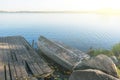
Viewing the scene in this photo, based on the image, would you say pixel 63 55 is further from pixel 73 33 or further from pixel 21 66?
pixel 73 33

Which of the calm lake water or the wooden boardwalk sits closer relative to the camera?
the wooden boardwalk

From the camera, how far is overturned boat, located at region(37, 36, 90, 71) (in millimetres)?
20688

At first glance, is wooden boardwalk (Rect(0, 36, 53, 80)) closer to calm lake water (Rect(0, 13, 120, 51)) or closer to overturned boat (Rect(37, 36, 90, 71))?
overturned boat (Rect(37, 36, 90, 71))

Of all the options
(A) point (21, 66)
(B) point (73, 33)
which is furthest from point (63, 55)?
(B) point (73, 33)

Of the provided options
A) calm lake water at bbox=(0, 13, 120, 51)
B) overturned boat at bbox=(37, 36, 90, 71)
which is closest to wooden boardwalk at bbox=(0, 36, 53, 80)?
overturned boat at bbox=(37, 36, 90, 71)

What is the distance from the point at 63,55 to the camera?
2288cm

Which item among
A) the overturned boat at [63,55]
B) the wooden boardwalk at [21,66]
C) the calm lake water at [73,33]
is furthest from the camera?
the calm lake water at [73,33]

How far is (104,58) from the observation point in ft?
49.9

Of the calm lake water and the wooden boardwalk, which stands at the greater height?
the wooden boardwalk

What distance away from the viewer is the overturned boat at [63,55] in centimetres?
2069

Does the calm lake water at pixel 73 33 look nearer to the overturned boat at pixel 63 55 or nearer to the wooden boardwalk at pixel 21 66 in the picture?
the overturned boat at pixel 63 55

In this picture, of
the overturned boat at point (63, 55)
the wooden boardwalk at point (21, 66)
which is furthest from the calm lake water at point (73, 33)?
the wooden boardwalk at point (21, 66)

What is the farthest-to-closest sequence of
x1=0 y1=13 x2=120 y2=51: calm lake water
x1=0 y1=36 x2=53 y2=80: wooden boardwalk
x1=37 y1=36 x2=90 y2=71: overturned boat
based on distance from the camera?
1. x1=0 y1=13 x2=120 y2=51: calm lake water
2. x1=37 y1=36 x2=90 y2=71: overturned boat
3. x1=0 y1=36 x2=53 y2=80: wooden boardwalk

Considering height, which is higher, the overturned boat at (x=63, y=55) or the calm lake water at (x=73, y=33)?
the overturned boat at (x=63, y=55)
